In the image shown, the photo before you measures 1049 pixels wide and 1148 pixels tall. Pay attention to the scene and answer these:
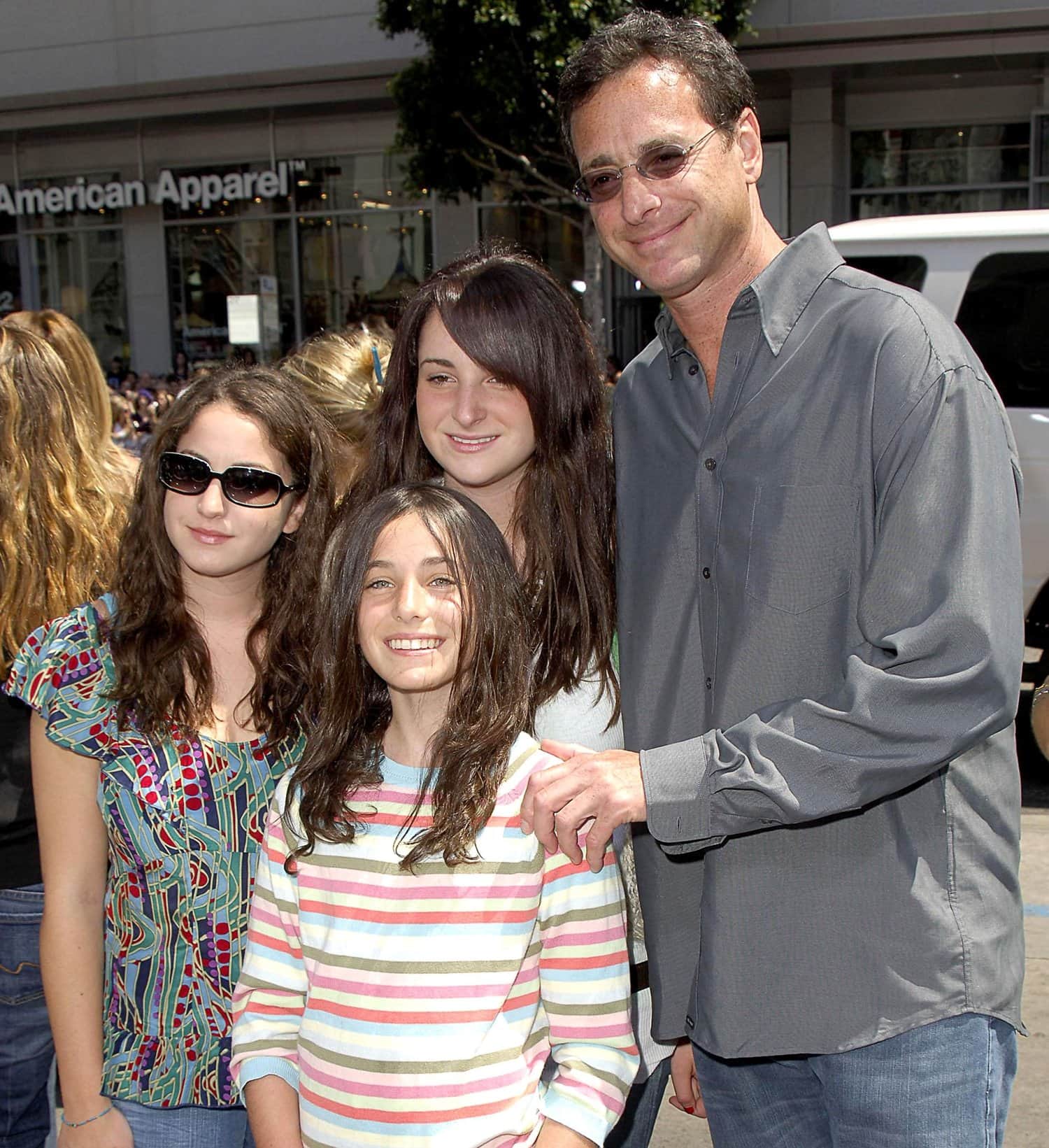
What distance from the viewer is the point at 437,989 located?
5.75 ft

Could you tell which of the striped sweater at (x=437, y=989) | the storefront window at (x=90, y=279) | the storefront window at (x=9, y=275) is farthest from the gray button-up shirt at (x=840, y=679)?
the storefront window at (x=9, y=275)

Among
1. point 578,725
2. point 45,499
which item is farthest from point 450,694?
point 45,499

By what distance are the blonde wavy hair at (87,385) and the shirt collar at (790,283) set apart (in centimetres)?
155

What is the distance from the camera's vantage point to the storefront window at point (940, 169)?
15609 mm

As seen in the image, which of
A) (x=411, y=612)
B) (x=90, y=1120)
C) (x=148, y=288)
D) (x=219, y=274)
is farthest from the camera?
(x=148, y=288)

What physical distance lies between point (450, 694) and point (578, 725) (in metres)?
0.26

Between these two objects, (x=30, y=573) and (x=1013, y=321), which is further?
(x=1013, y=321)

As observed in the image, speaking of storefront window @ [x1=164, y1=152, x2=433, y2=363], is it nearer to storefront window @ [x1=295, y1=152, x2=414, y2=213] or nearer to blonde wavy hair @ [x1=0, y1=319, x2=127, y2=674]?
storefront window @ [x1=295, y1=152, x2=414, y2=213]

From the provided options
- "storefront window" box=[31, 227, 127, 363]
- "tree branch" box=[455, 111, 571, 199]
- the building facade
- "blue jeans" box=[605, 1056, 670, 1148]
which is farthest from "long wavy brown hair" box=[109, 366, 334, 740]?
"storefront window" box=[31, 227, 127, 363]

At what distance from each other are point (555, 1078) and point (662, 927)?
0.33 metres

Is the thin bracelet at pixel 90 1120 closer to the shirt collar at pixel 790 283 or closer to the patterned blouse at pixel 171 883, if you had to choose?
the patterned blouse at pixel 171 883

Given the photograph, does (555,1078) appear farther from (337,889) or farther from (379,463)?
(379,463)

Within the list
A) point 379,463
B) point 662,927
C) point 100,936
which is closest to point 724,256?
point 379,463

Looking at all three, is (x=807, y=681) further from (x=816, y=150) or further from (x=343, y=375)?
(x=816, y=150)
